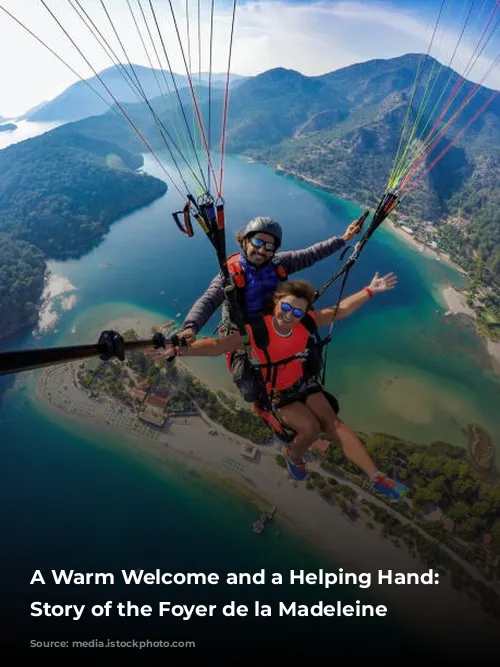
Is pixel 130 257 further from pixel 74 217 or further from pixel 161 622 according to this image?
pixel 161 622

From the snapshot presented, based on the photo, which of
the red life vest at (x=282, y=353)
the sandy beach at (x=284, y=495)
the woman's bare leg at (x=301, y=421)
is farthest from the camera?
the sandy beach at (x=284, y=495)

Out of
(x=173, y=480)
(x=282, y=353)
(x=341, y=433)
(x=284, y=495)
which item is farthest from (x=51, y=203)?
(x=341, y=433)

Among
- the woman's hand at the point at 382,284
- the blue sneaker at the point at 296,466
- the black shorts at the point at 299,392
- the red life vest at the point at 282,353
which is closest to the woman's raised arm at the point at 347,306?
the woman's hand at the point at 382,284

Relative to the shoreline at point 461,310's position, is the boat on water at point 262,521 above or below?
below

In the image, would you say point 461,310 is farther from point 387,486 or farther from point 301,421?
point 301,421

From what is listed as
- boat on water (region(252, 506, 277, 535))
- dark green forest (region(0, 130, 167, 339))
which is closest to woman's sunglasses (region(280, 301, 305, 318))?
boat on water (region(252, 506, 277, 535))

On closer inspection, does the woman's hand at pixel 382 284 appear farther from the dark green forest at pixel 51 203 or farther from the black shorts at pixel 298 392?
the dark green forest at pixel 51 203

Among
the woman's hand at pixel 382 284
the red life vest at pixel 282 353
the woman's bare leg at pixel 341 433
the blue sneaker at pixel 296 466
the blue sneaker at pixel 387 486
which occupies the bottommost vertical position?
the blue sneaker at pixel 296 466
